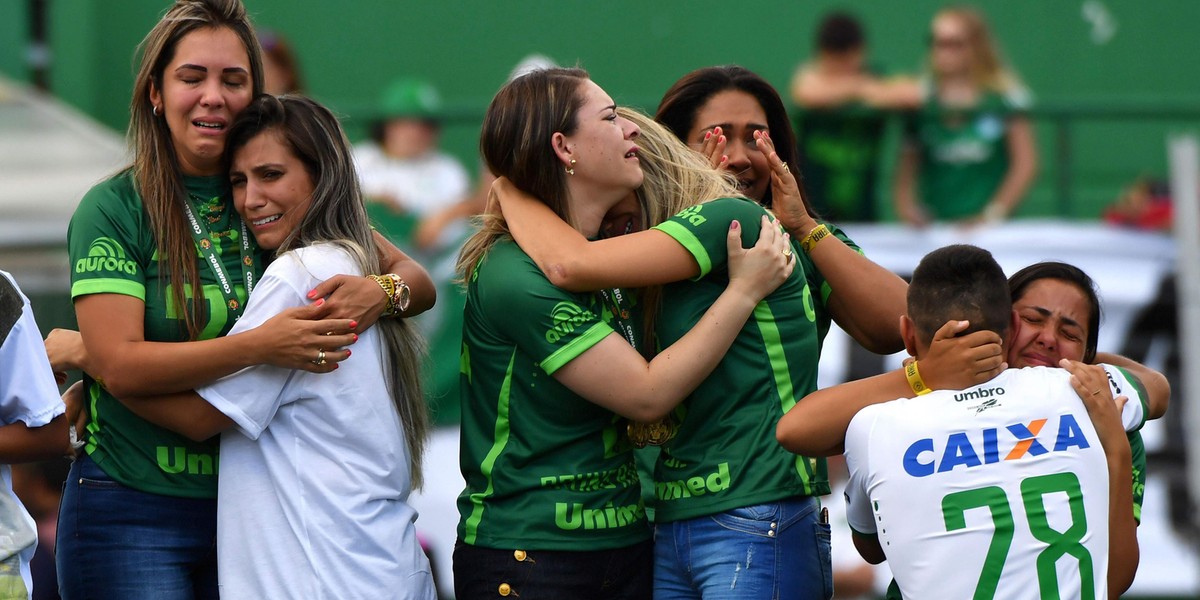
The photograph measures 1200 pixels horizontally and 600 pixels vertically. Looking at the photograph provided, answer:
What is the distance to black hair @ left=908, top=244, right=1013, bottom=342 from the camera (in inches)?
115

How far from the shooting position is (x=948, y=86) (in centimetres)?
747

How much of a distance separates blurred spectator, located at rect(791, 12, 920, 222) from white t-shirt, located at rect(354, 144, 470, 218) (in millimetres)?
1880

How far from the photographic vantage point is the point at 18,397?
2918 mm

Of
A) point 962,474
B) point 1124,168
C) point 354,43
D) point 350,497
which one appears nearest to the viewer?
point 962,474

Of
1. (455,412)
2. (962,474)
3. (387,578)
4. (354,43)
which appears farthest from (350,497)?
(354,43)

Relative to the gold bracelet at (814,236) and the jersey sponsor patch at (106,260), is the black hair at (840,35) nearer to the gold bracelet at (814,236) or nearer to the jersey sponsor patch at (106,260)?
the gold bracelet at (814,236)

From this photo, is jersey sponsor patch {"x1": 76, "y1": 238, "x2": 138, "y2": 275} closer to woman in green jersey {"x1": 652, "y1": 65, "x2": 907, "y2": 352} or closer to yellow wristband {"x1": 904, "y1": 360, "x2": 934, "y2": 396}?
woman in green jersey {"x1": 652, "y1": 65, "x2": 907, "y2": 352}

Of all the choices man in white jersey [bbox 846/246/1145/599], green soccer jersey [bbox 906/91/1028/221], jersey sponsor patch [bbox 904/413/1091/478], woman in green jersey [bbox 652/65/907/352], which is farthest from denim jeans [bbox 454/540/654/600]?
green soccer jersey [bbox 906/91/1028/221]

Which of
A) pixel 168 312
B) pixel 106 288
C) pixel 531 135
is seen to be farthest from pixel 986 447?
pixel 106 288

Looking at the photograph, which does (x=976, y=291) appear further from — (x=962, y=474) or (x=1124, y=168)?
(x=1124, y=168)

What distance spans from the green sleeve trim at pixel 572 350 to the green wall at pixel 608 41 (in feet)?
21.0

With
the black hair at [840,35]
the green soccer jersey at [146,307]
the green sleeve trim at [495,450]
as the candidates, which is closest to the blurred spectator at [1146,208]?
the black hair at [840,35]

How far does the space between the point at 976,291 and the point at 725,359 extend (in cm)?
55

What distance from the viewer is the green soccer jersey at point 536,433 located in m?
3.04
